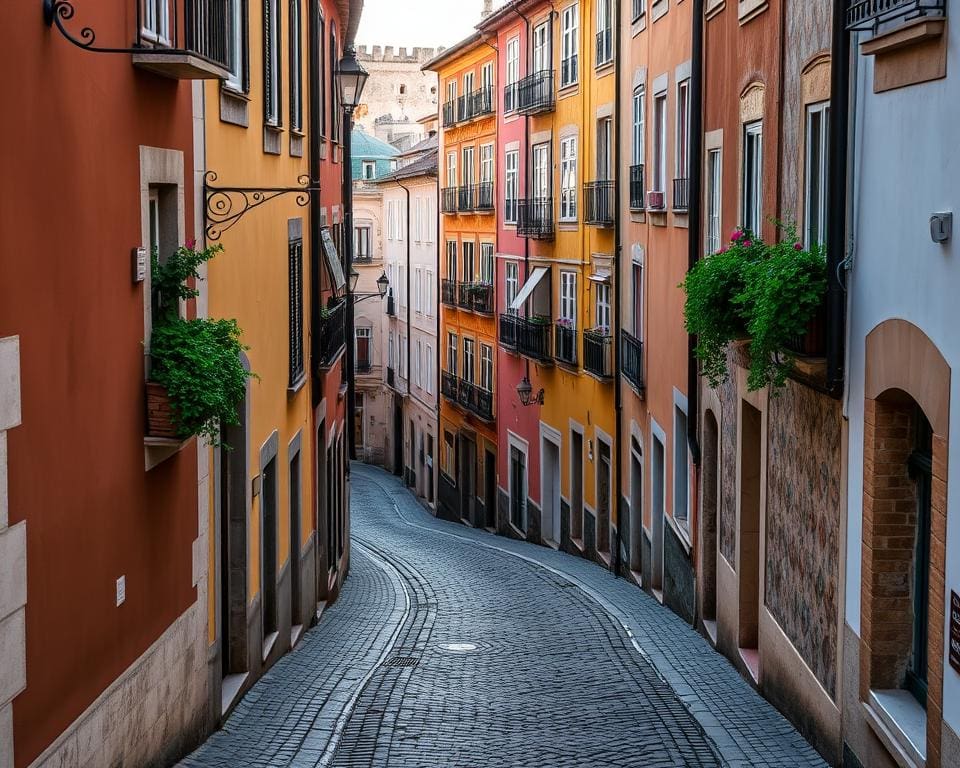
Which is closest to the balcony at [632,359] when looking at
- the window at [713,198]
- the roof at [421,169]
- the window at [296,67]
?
the window at [713,198]

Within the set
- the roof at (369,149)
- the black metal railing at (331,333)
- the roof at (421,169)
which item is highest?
the roof at (369,149)

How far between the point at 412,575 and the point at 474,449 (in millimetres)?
15367

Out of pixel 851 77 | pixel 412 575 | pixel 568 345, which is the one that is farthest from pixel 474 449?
pixel 851 77

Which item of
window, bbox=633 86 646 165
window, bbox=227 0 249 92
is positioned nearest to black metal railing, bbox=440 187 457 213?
window, bbox=633 86 646 165

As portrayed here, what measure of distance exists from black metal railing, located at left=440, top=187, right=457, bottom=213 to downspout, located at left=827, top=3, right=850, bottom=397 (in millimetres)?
31501

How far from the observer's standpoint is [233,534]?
41.3ft

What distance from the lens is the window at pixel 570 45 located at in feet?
92.4

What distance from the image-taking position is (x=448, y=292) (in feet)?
136

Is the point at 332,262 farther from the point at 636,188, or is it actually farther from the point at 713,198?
the point at 713,198

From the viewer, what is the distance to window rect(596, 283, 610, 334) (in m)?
25.1

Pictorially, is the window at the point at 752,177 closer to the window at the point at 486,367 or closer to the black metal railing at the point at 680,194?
the black metal railing at the point at 680,194

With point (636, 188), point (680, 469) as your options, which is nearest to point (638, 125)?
point (636, 188)

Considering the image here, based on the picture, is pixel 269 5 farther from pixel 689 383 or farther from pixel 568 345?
pixel 568 345

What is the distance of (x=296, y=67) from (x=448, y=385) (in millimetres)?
24481
